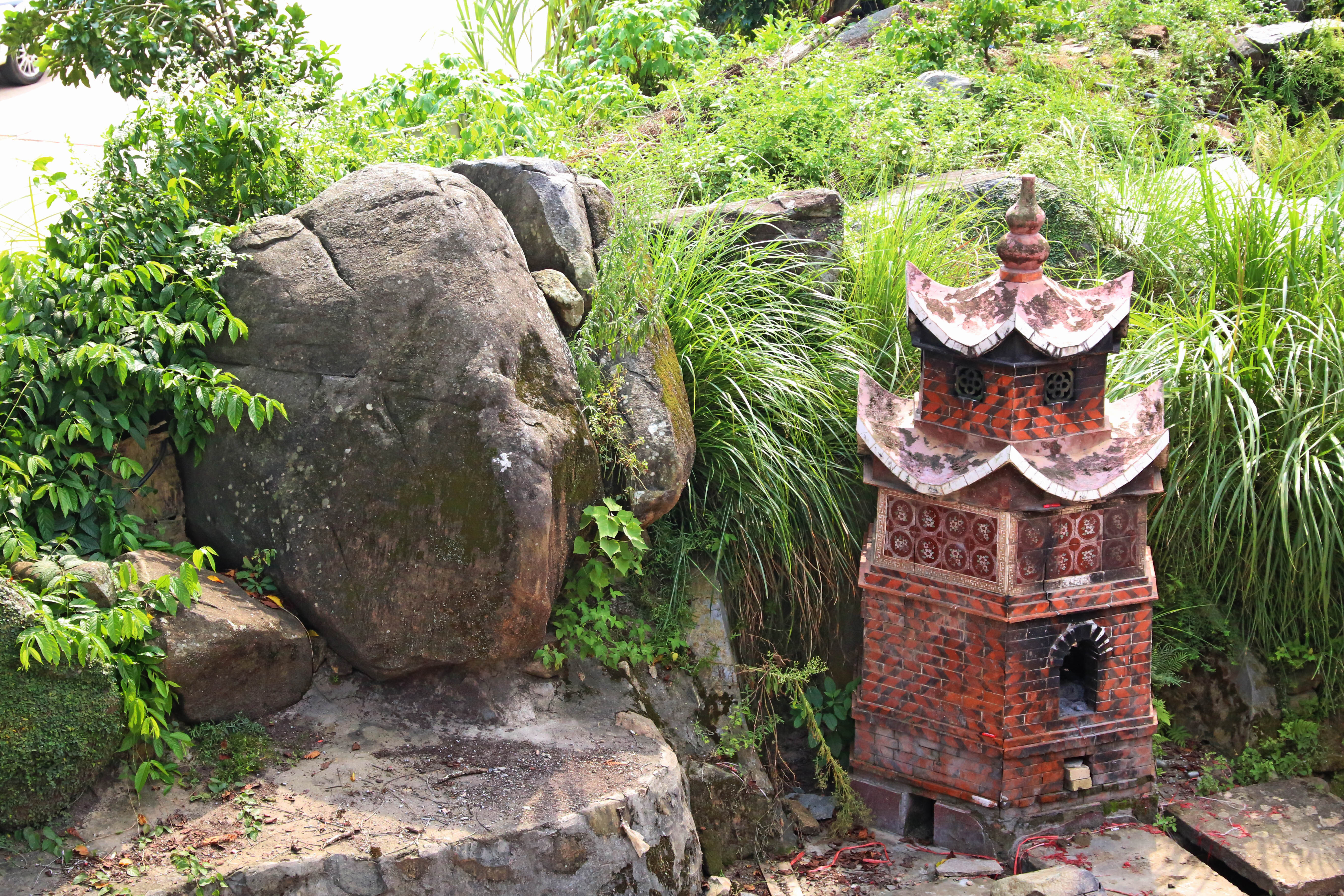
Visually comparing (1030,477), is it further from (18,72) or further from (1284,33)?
(18,72)

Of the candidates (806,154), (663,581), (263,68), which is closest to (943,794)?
(663,581)

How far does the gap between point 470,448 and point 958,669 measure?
2.23 meters

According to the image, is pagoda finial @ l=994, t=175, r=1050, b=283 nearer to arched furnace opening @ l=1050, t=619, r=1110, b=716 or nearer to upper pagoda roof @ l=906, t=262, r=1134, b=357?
upper pagoda roof @ l=906, t=262, r=1134, b=357

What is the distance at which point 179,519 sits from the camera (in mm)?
4336

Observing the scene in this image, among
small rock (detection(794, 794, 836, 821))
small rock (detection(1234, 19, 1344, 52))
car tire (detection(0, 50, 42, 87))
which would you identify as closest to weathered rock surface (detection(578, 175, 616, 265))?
small rock (detection(794, 794, 836, 821))

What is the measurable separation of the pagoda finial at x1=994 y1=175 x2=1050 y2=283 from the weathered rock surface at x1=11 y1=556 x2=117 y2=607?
11.4 feet

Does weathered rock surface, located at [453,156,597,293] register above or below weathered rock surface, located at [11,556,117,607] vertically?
above

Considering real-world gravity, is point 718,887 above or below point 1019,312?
below

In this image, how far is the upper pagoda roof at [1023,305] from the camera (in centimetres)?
408

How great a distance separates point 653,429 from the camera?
4.55m

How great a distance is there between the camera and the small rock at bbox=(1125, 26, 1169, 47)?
9.27m

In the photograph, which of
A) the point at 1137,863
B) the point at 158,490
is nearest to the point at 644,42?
the point at 158,490

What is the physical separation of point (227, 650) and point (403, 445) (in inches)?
37.6

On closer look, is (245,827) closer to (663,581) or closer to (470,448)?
(470,448)
